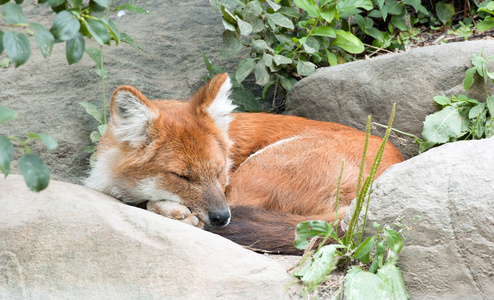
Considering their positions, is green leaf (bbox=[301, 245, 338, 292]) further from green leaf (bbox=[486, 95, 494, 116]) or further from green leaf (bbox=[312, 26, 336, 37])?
green leaf (bbox=[312, 26, 336, 37])

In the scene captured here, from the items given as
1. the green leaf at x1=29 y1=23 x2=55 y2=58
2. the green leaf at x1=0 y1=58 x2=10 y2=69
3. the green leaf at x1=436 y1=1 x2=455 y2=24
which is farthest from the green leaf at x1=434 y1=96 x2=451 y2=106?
the green leaf at x1=0 y1=58 x2=10 y2=69

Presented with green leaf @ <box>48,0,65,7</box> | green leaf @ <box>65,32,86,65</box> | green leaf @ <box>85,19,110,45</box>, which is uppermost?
green leaf @ <box>48,0,65,7</box>

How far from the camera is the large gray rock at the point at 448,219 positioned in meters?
2.97

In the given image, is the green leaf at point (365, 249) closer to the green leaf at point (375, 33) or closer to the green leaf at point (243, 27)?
the green leaf at point (243, 27)

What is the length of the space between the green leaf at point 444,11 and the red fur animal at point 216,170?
298 cm

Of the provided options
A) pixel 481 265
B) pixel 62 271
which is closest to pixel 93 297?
pixel 62 271

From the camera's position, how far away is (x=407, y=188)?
3283mm

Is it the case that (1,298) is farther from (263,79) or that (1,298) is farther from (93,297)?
(263,79)

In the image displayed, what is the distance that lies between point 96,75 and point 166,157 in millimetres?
2344

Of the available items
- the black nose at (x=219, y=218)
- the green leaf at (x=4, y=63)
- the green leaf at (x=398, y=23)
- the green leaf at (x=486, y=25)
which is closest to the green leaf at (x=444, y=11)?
the green leaf at (x=398, y=23)

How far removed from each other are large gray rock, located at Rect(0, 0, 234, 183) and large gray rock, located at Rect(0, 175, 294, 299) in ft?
7.05

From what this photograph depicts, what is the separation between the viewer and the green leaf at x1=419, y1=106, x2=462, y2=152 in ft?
15.8

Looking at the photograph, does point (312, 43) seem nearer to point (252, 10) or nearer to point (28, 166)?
point (252, 10)

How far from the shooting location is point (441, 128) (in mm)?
4863
